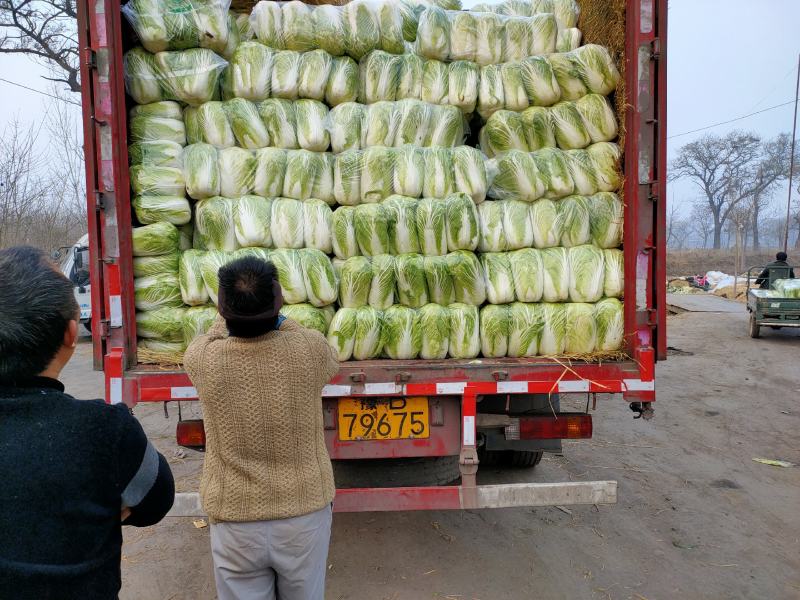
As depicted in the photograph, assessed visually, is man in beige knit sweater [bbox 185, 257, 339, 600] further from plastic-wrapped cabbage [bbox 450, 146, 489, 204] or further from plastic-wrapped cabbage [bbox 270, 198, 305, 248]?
plastic-wrapped cabbage [bbox 450, 146, 489, 204]

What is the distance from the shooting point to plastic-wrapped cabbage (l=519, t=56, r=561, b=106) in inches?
141

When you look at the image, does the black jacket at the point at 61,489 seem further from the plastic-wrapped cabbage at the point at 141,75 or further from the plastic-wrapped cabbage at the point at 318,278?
the plastic-wrapped cabbage at the point at 141,75

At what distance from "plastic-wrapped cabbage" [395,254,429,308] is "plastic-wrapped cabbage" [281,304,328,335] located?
500 mm

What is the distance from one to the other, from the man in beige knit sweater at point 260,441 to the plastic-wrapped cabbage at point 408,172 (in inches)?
68.1

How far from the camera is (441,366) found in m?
3.01

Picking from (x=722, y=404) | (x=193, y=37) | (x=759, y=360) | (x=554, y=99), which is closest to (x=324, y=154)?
(x=193, y=37)

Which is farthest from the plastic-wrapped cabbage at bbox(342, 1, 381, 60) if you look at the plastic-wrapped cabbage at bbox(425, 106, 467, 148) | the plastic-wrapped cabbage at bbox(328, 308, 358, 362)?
the plastic-wrapped cabbage at bbox(328, 308, 358, 362)

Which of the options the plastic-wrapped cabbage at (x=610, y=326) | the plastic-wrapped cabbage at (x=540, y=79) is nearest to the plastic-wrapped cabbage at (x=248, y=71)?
the plastic-wrapped cabbage at (x=540, y=79)

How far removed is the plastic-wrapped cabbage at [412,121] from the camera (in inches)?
137

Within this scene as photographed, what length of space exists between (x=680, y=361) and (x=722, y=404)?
9.26 feet

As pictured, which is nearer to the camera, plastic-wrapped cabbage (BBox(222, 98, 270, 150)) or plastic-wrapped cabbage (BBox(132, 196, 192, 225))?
plastic-wrapped cabbage (BBox(132, 196, 192, 225))

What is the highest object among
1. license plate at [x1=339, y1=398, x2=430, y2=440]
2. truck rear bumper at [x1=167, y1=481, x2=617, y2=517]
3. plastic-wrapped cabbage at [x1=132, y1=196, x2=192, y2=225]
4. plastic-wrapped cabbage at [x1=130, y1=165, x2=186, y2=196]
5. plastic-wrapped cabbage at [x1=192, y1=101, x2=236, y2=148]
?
plastic-wrapped cabbage at [x1=192, y1=101, x2=236, y2=148]

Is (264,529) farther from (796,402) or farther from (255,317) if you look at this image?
(796,402)

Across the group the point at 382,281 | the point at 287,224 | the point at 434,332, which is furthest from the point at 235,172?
the point at 434,332
